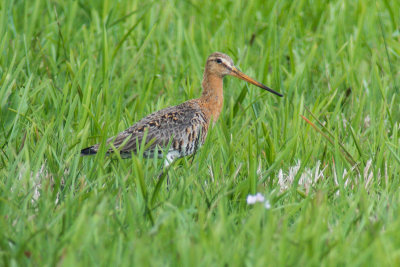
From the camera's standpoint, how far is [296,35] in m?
7.64

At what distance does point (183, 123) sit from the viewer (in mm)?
5559

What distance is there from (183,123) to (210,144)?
1.49 feet

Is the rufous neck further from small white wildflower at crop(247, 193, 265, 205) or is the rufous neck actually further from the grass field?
small white wildflower at crop(247, 193, 265, 205)

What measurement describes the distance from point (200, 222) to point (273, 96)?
121 inches

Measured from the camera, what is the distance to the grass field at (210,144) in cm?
322

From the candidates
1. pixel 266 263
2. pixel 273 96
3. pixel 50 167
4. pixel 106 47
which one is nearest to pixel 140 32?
pixel 106 47

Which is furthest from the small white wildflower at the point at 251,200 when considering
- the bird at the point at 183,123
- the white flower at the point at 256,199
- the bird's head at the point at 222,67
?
the bird's head at the point at 222,67

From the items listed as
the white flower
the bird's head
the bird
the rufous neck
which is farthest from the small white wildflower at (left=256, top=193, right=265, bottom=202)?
the bird's head

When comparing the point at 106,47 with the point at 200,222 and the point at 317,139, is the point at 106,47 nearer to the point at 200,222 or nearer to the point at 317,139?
the point at 317,139

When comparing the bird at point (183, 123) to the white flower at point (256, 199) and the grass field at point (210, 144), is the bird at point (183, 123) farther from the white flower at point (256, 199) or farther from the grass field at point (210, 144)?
the white flower at point (256, 199)

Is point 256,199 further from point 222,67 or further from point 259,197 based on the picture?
point 222,67

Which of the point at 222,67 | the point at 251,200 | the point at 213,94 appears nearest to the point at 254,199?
the point at 251,200

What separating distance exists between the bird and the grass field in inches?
6.8

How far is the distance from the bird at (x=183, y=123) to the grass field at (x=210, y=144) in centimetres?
17
